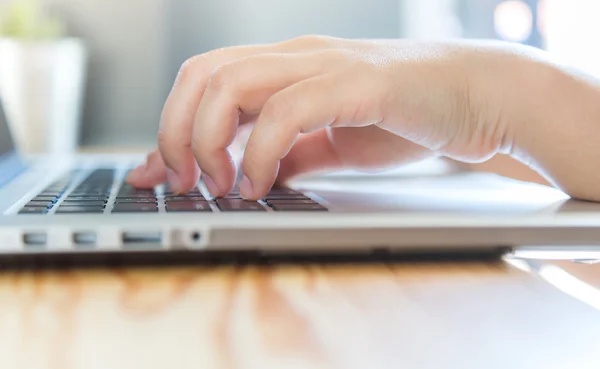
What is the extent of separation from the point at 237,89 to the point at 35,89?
4.01 feet

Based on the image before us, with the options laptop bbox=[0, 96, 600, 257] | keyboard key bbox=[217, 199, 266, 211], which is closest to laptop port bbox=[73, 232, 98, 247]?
laptop bbox=[0, 96, 600, 257]

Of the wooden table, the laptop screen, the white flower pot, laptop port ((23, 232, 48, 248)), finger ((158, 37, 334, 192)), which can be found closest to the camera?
the wooden table

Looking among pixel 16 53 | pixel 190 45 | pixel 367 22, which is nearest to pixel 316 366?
pixel 16 53

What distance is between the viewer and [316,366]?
0.87 ft

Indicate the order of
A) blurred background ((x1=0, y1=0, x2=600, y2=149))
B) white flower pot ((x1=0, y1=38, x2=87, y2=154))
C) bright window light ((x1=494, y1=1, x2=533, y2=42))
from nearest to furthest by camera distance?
white flower pot ((x1=0, y1=38, x2=87, y2=154)), bright window light ((x1=494, y1=1, x2=533, y2=42)), blurred background ((x1=0, y1=0, x2=600, y2=149))

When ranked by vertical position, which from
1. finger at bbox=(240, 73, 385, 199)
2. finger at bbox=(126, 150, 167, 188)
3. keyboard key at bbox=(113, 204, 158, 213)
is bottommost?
finger at bbox=(126, 150, 167, 188)

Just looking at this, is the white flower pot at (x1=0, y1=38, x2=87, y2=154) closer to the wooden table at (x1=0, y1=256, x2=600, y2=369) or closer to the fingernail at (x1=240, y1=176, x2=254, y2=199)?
the fingernail at (x1=240, y1=176, x2=254, y2=199)

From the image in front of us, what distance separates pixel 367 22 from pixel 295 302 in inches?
74.5

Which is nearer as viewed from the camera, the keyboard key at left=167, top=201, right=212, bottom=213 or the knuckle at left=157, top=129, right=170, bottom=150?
the keyboard key at left=167, top=201, right=212, bottom=213

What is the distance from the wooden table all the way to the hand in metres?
0.13

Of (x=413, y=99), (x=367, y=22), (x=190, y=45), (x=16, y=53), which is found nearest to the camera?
(x=413, y=99)

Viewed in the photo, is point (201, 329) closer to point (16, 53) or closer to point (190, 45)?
point (16, 53)

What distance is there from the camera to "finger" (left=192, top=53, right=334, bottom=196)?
538mm

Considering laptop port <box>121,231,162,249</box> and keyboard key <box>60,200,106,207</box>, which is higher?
laptop port <box>121,231,162,249</box>
